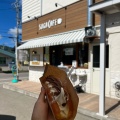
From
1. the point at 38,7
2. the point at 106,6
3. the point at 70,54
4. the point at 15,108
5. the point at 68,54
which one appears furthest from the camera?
the point at 38,7

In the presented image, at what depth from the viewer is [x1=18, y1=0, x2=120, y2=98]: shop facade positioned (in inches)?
315

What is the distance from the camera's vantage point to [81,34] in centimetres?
887

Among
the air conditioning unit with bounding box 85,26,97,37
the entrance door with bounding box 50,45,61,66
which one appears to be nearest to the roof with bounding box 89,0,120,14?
the air conditioning unit with bounding box 85,26,97,37

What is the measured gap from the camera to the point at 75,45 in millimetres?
9953

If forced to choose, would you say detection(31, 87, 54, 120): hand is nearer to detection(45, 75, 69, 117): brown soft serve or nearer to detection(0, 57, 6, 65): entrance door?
detection(45, 75, 69, 117): brown soft serve

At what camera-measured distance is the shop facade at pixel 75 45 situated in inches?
315

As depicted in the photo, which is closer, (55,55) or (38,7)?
(55,55)

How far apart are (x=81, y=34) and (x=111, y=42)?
1.48m

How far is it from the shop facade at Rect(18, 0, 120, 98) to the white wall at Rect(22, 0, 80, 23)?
31 cm

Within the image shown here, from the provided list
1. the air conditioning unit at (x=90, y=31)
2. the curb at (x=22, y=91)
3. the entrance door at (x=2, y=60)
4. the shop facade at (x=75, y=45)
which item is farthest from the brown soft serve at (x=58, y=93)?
the entrance door at (x=2, y=60)

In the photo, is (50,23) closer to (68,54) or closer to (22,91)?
(68,54)

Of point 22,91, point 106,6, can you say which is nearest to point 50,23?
point 22,91

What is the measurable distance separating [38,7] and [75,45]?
4.74 metres

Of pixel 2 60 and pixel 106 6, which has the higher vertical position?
pixel 106 6
